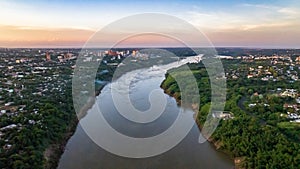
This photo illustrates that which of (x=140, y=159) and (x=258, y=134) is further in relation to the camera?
(x=258, y=134)

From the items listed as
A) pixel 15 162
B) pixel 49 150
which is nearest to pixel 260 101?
pixel 49 150

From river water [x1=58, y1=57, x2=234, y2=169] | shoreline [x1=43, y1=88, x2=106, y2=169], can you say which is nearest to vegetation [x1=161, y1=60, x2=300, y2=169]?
river water [x1=58, y1=57, x2=234, y2=169]

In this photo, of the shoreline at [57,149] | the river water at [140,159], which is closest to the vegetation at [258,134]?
the river water at [140,159]

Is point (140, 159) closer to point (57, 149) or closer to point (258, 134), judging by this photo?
point (57, 149)

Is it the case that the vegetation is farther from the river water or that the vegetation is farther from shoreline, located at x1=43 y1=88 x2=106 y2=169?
shoreline, located at x1=43 y1=88 x2=106 y2=169

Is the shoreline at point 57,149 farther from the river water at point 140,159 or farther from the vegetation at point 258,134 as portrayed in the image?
the vegetation at point 258,134

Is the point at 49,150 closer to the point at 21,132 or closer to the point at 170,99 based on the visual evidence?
the point at 21,132

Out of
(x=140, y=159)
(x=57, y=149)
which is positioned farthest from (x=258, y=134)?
(x=57, y=149)

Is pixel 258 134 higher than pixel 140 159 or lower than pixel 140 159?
higher

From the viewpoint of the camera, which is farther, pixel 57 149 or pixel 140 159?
pixel 57 149

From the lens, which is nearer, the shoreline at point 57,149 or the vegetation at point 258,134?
the vegetation at point 258,134

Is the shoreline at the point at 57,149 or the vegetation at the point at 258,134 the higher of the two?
the vegetation at the point at 258,134
